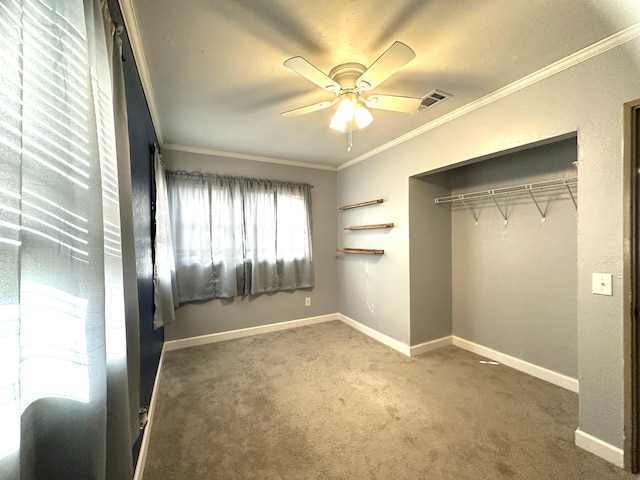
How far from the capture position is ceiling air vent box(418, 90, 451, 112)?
2.08 meters

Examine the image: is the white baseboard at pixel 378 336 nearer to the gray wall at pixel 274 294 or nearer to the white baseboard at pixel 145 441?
the gray wall at pixel 274 294

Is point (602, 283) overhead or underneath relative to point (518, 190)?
underneath

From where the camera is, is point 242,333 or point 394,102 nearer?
point 394,102

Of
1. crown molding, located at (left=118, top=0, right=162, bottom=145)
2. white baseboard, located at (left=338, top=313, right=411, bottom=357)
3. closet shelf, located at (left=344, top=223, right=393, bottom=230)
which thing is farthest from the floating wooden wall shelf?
crown molding, located at (left=118, top=0, right=162, bottom=145)

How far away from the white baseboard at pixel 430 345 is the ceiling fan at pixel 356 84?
96.2 inches

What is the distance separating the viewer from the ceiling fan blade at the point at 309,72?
139 centimetres

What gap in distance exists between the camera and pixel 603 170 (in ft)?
5.25

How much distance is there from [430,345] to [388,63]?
2888mm

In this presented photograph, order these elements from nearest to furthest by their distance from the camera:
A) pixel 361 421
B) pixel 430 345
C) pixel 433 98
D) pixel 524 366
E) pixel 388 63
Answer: pixel 388 63
pixel 361 421
pixel 433 98
pixel 524 366
pixel 430 345

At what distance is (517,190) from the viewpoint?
8.57 ft

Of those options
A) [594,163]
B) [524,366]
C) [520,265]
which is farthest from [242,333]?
[594,163]

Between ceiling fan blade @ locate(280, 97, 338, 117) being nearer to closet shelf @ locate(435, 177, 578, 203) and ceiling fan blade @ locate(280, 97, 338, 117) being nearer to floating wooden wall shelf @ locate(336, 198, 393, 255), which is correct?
floating wooden wall shelf @ locate(336, 198, 393, 255)

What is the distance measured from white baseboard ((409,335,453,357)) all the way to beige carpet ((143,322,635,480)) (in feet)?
0.28

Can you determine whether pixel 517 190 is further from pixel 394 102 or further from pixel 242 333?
pixel 242 333
